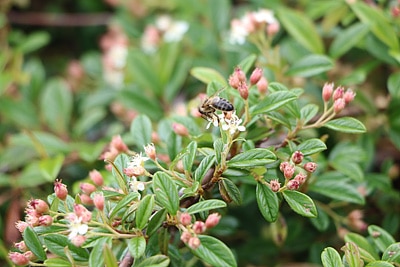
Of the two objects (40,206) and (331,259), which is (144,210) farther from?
(331,259)

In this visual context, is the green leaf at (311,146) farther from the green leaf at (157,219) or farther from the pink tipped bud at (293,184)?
the green leaf at (157,219)

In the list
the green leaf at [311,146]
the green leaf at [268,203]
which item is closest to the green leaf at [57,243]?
the green leaf at [268,203]

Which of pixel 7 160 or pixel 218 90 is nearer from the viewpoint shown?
pixel 218 90

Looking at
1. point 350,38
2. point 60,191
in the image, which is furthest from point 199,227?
point 350,38

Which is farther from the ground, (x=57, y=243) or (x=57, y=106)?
(x=57, y=243)

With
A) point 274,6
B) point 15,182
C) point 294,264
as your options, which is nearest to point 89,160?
point 15,182

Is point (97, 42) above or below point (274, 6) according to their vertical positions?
below

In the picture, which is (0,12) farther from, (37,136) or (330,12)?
(330,12)
